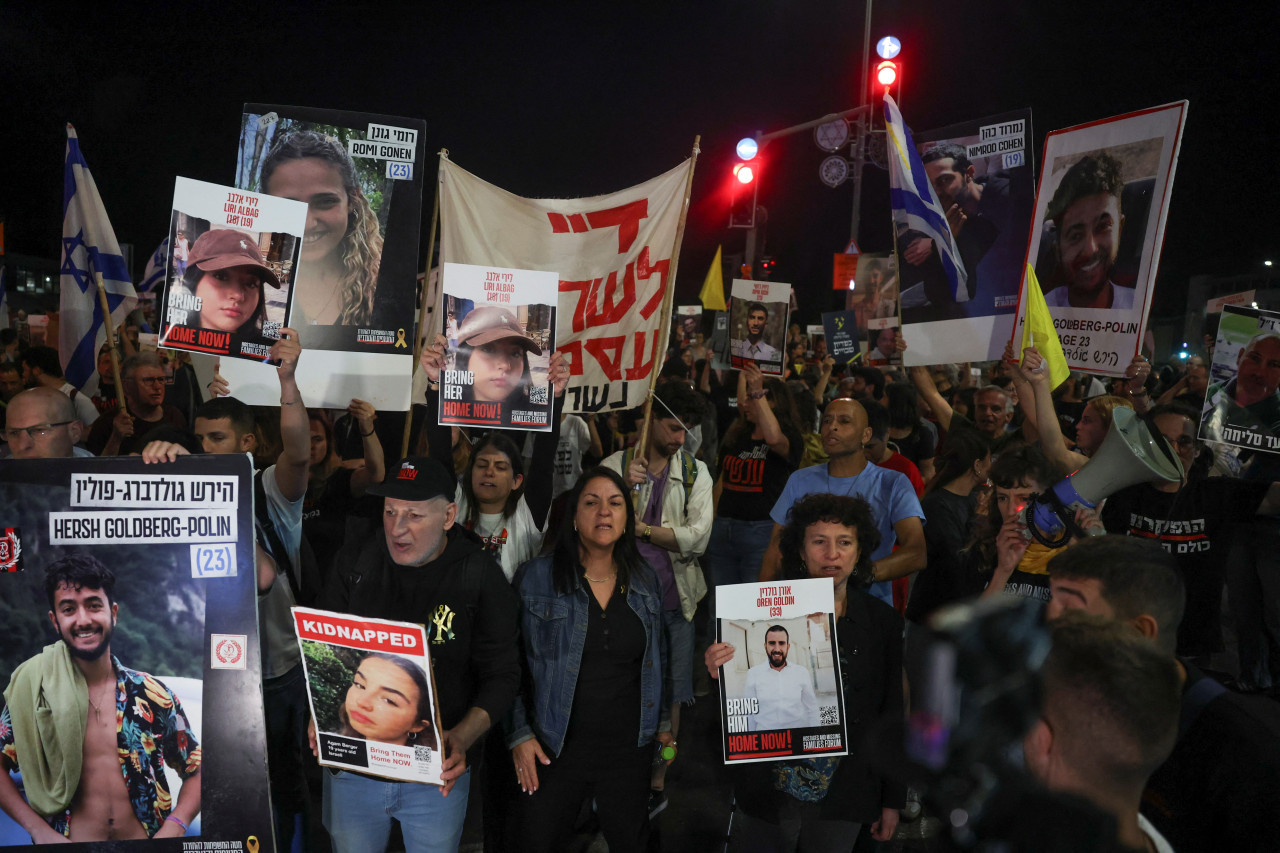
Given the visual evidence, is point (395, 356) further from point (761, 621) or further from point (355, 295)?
point (761, 621)

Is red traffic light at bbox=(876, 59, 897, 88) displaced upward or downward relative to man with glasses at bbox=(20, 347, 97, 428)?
upward

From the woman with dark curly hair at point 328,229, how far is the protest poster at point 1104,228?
3636 millimetres

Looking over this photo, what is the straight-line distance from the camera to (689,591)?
17.7 ft

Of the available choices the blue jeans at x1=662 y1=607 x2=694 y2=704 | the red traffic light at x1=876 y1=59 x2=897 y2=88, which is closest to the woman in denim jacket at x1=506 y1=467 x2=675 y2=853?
the blue jeans at x1=662 y1=607 x2=694 y2=704

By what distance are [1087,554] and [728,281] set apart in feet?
84.9

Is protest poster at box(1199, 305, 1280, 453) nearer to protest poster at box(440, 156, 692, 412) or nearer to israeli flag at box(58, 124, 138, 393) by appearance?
A: protest poster at box(440, 156, 692, 412)

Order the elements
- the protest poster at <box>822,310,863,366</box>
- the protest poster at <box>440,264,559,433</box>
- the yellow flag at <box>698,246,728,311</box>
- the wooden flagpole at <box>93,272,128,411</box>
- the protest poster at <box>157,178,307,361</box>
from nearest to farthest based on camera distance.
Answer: the protest poster at <box>157,178,307,361</box> < the protest poster at <box>440,264,559,433</box> < the wooden flagpole at <box>93,272,128,411</box> < the protest poster at <box>822,310,863,366</box> < the yellow flag at <box>698,246,728,311</box>

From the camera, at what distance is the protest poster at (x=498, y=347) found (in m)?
4.43

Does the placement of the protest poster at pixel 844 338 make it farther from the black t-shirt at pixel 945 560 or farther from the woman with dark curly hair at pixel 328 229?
the woman with dark curly hair at pixel 328 229

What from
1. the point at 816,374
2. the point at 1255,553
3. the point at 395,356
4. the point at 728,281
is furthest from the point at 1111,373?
the point at 728,281

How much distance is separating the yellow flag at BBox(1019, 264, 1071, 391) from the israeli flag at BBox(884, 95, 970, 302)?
2.89 feet

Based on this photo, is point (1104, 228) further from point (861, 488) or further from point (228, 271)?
point (228, 271)

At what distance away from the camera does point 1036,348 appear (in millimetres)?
4539

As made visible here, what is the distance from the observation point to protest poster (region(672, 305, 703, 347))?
1681 centimetres
